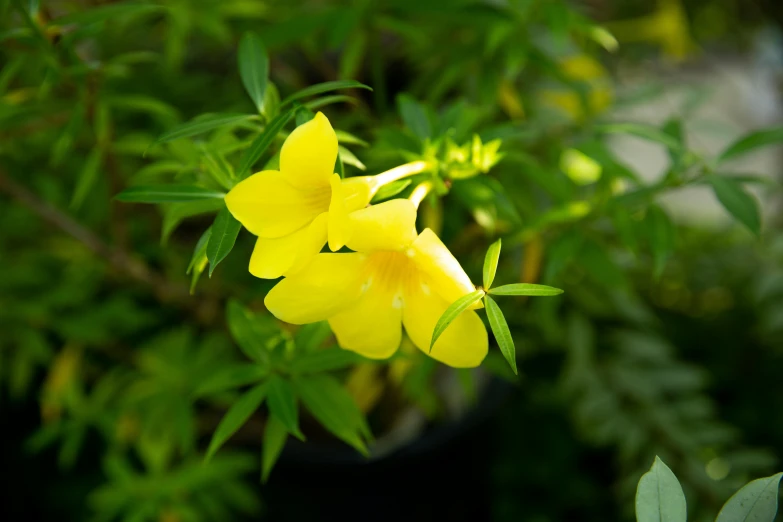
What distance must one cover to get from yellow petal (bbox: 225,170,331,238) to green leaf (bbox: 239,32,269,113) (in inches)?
3.7

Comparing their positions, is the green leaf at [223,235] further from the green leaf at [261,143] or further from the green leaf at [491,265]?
the green leaf at [491,265]

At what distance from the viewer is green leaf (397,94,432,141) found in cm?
51

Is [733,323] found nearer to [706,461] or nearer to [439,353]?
[706,461]

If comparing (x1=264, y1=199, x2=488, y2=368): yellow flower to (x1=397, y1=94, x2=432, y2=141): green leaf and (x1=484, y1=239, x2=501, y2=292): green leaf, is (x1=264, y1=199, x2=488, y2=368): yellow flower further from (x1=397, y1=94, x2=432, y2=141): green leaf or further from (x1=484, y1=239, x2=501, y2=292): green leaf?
(x1=397, y1=94, x2=432, y2=141): green leaf

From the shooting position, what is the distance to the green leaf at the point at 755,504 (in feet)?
1.15

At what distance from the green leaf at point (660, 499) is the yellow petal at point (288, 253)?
0.23m

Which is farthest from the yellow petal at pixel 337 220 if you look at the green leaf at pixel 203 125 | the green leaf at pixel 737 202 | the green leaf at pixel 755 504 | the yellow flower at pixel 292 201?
the green leaf at pixel 737 202

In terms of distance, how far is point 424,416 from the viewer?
100cm

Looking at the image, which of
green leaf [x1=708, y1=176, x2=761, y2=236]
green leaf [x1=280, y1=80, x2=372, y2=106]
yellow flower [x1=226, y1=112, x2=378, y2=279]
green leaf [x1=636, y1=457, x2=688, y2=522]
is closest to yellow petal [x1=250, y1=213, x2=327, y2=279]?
yellow flower [x1=226, y1=112, x2=378, y2=279]

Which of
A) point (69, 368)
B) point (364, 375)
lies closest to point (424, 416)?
point (364, 375)

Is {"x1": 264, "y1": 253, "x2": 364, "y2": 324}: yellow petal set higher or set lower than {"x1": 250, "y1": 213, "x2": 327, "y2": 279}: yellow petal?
lower

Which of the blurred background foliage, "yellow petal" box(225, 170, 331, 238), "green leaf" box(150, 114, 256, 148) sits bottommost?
the blurred background foliage

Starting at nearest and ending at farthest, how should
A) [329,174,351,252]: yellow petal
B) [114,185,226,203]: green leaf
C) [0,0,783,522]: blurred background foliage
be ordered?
[329,174,351,252]: yellow petal < [114,185,226,203]: green leaf < [0,0,783,522]: blurred background foliage

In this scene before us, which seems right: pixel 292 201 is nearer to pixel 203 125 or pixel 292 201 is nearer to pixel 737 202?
pixel 203 125
